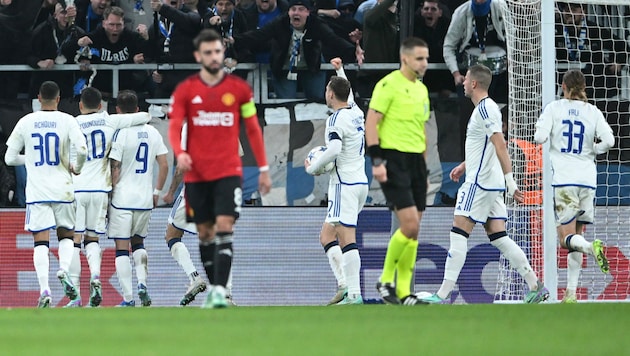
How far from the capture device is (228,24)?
17.1 m

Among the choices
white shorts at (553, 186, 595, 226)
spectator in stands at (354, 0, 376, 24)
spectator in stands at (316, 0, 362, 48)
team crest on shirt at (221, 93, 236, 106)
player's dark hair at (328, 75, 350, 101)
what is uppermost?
spectator in stands at (354, 0, 376, 24)

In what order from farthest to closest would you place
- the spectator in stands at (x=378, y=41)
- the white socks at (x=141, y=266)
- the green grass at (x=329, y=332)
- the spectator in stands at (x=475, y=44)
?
the spectator in stands at (x=378, y=41)
the spectator in stands at (x=475, y=44)
the white socks at (x=141, y=266)
the green grass at (x=329, y=332)

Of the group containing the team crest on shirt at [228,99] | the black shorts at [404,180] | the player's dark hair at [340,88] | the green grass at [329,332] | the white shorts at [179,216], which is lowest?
the green grass at [329,332]

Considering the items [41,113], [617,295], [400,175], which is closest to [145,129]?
[41,113]

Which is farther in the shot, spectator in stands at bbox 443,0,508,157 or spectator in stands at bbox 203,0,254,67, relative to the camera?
spectator in stands at bbox 203,0,254,67

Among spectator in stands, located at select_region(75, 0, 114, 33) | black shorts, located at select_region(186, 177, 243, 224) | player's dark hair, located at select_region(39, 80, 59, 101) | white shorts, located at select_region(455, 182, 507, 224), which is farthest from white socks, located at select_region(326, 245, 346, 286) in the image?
spectator in stands, located at select_region(75, 0, 114, 33)

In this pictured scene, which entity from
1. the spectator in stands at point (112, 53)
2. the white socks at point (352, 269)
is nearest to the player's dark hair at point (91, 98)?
the spectator in stands at point (112, 53)

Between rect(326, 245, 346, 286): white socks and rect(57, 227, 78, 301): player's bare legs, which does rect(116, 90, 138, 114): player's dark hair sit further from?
rect(326, 245, 346, 286): white socks

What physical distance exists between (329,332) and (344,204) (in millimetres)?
6323

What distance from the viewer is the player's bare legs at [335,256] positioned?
14.5 meters

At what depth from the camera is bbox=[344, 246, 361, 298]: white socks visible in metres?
14.2

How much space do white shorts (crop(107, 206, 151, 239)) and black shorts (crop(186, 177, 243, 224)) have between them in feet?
15.5

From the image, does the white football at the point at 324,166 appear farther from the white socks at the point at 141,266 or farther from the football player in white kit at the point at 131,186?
the white socks at the point at 141,266

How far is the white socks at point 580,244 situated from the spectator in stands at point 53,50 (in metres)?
7.15
